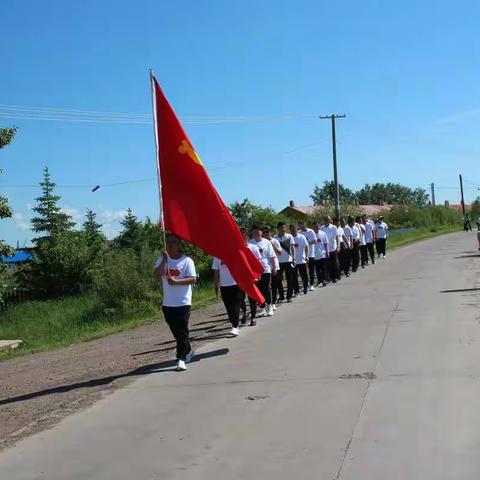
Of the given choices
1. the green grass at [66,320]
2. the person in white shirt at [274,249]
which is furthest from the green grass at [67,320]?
the person in white shirt at [274,249]

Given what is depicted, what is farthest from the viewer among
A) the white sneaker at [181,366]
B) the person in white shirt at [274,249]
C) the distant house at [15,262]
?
the distant house at [15,262]

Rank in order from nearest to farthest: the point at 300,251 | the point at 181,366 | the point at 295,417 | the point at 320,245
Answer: the point at 295,417, the point at 181,366, the point at 300,251, the point at 320,245

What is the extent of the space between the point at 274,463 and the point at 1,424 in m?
3.29

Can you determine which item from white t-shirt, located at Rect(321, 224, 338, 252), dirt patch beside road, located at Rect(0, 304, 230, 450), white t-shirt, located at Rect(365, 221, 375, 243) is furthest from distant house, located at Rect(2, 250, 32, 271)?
white t-shirt, located at Rect(365, 221, 375, 243)

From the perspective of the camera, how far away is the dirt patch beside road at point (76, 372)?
6.86m

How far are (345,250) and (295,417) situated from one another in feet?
48.1

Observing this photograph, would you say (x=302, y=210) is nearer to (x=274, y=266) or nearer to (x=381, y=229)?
(x=381, y=229)

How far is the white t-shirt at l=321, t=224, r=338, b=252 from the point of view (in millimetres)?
18219

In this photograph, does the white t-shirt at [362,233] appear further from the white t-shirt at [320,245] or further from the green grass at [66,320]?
the green grass at [66,320]

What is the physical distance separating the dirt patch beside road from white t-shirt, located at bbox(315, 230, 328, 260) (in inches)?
142

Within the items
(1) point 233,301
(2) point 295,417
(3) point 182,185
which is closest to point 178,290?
(3) point 182,185

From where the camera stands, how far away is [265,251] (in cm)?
1231

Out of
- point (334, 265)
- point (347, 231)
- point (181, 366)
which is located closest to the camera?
point (181, 366)

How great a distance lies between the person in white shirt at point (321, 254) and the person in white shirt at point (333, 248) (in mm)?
348
